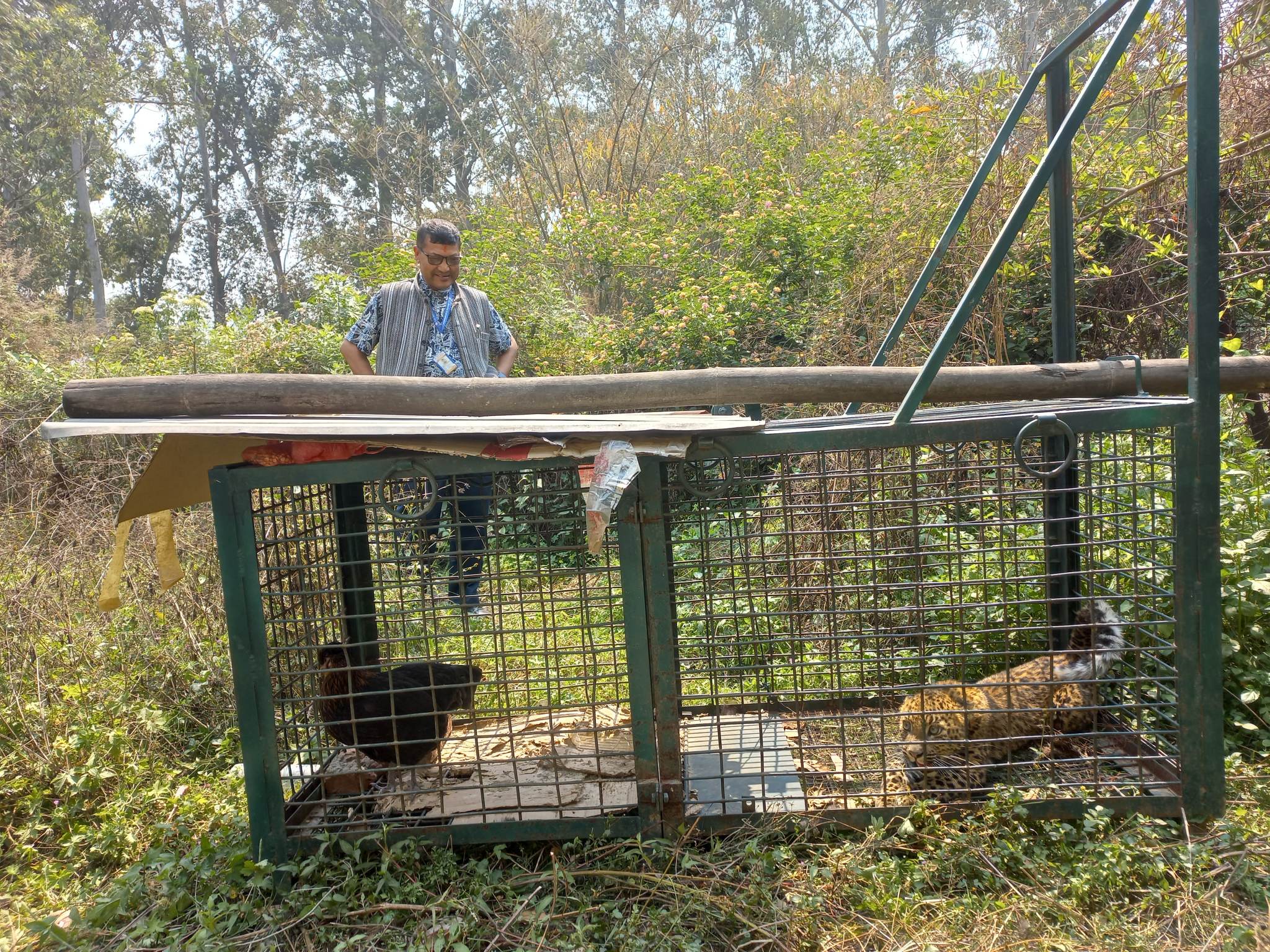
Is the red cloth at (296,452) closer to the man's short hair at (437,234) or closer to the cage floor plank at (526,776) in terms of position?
the cage floor plank at (526,776)

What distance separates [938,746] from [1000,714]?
12.0 inches

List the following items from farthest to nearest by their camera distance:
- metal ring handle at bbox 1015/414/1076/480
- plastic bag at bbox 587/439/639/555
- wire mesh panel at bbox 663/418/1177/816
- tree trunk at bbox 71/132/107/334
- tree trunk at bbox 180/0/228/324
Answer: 1. tree trunk at bbox 180/0/228/324
2. tree trunk at bbox 71/132/107/334
3. wire mesh panel at bbox 663/418/1177/816
4. metal ring handle at bbox 1015/414/1076/480
5. plastic bag at bbox 587/439/639/555

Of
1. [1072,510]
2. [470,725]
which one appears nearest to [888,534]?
[1072,510]

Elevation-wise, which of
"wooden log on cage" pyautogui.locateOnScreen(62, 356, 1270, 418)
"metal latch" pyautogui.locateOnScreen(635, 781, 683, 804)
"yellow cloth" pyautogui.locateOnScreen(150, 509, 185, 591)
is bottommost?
"metal latch" pyautogui.locateOnScreen(635, 781, 683, 804)

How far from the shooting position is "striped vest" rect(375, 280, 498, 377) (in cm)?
504

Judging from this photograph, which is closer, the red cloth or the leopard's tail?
the red cloth

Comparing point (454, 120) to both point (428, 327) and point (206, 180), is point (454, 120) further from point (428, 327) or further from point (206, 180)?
point (428, 327)

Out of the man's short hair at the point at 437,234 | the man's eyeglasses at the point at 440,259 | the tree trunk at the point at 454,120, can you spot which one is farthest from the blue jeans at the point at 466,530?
the tree trunk at the point at 454,120

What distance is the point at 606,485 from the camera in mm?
2490

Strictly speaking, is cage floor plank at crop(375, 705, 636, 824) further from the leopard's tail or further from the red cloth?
the leopard's tail

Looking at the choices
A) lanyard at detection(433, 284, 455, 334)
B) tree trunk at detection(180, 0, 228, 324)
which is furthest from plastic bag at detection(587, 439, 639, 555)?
tree trunk at detection(180, 0, 228, 324)

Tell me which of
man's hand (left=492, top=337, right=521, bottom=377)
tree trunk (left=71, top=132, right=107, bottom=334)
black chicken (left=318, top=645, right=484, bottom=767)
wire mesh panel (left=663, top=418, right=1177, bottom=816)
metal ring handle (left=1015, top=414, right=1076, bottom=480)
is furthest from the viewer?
tree trunk (left=71, top=132, right=107, bottom=334)

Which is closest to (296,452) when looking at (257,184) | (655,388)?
(655,388)

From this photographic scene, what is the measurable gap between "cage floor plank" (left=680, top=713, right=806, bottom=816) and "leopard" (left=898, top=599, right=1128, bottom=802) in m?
0.47
